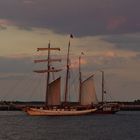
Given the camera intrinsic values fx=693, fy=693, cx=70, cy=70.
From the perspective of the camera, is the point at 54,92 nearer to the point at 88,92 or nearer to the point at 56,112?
the point at 56,112

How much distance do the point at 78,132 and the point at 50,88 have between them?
60.8 metres

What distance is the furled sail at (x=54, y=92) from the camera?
16150 cm

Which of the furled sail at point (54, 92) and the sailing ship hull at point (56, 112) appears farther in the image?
the sailing ship hull at point (56, 112)

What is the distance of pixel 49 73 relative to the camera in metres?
167

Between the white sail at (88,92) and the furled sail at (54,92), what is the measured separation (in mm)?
9299

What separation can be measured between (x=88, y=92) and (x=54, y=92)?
10.7 metres

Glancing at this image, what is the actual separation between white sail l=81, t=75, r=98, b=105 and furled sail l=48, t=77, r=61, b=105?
930 cm

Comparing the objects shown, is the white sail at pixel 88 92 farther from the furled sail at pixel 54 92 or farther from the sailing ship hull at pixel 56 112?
the furled sail at pixel 54 92

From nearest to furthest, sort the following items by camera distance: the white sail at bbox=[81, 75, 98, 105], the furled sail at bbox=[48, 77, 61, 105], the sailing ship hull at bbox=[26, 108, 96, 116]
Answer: the furled sail at bbox=[48, 77, 61, 105] < the sailing ship hull at bbox=[26, 108, 96, 116] < the white sail at bbox=[81, 75, 98, 105]

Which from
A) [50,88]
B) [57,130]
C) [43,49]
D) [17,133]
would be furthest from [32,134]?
[43,49]

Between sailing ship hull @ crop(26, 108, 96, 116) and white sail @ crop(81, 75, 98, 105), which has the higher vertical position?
white sail @ crop(81, 75, 98, 105)

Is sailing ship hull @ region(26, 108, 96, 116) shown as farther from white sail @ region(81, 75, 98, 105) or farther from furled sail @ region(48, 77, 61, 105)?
furled sail @ region(48, 77, 61, 105)

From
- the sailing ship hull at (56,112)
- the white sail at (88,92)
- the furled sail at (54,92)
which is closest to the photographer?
the furled sail at (54,92)

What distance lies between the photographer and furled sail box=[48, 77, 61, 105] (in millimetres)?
161500
